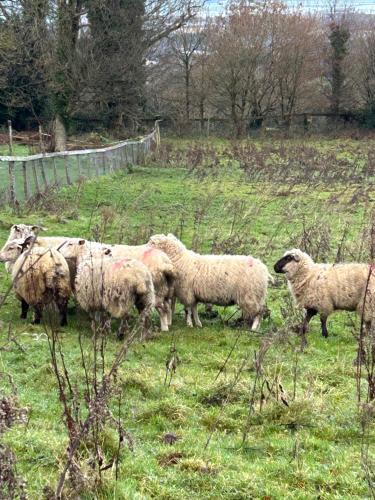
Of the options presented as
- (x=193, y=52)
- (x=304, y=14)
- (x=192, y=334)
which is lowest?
(x=192, y=334)

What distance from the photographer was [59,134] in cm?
3078

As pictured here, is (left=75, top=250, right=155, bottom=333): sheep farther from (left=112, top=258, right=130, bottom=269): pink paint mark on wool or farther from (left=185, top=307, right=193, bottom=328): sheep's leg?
(left=185, top=307, right=193, bottom=328): sheep's leg

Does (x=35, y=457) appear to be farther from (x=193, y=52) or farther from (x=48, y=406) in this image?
(x=193, y=52)

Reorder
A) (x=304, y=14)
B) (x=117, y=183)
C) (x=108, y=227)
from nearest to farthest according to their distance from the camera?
(x=108, y=227)
(x=117, y=183)
(x=304, y=14)

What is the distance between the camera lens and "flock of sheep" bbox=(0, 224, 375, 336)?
8.74 meters

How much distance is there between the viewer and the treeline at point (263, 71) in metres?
43.5

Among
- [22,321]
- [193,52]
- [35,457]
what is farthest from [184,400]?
[193,52]

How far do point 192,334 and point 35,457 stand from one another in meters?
4.39

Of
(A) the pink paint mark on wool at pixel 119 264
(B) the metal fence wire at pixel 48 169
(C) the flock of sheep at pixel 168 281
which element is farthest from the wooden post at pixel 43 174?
(A) the pink paint mark on wool at pixel 119 264

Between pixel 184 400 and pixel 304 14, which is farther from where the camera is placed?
pixel 304 14

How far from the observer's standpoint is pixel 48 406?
20.5 ft

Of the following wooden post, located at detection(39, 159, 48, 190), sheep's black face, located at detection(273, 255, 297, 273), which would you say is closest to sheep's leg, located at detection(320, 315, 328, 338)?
sheep's black face, located at detection(273, 255, 297, 273)

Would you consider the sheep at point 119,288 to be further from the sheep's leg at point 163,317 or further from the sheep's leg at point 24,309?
the sheep's leg at point 24,309

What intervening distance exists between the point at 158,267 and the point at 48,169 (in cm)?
1081
